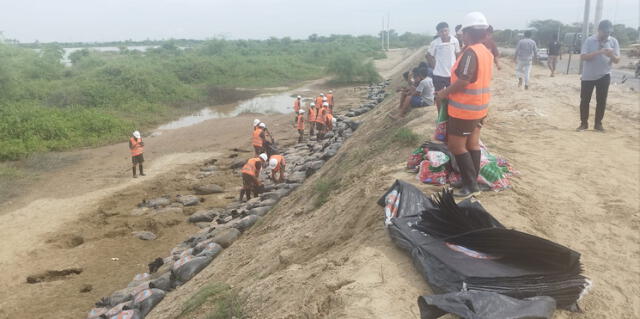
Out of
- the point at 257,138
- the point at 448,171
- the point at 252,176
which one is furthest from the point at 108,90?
the point at 448,171

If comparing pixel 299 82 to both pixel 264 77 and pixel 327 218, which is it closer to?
pixel 264 77

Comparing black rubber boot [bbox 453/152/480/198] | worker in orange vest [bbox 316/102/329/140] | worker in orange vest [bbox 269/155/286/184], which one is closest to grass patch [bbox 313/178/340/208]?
black rubber boot [bbox 453/152/480/198]

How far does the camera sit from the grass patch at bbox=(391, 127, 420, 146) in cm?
648

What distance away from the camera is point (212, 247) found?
657cm

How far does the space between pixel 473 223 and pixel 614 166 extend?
4031mm

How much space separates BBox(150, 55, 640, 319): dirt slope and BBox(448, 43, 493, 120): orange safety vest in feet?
2.73

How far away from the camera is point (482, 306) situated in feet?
7.72

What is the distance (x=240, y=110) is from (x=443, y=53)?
763 inches

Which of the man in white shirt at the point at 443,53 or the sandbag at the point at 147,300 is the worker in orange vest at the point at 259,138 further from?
the sandbag at the point at 147,300

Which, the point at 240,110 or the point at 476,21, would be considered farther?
the point at 240,110

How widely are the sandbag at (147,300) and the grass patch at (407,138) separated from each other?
12.6 ft

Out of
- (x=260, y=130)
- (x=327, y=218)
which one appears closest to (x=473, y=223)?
(x=327, y=218)

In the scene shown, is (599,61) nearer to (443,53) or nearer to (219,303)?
(443,53)

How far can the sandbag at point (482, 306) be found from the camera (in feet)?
7.63
